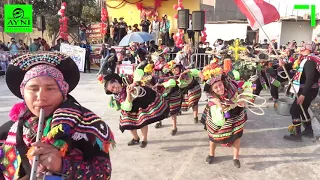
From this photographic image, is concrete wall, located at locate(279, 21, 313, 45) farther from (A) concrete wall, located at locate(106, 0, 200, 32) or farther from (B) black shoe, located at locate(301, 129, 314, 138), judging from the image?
(B) black shoe, located at locate(301, 129, 314, 138)

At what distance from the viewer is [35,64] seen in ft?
5.17

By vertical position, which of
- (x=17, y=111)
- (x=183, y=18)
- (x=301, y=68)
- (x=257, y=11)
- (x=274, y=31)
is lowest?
(x=17, y=111)

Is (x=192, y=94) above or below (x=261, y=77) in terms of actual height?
below

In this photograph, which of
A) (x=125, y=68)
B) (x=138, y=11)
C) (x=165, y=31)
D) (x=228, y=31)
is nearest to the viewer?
(x=125, y=68)

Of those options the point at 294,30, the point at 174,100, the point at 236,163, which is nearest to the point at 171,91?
the point at 174,100

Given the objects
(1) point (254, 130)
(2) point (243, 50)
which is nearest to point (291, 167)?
(1) point (254, 130)

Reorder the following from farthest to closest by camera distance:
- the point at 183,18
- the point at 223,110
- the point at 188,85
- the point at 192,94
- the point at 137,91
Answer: the point at 183,18, the point at 192,94, the point at 188,85, the point at 137,91, the point at 223,110

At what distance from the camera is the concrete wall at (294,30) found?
2756cm

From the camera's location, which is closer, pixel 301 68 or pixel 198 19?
pixel 301 68

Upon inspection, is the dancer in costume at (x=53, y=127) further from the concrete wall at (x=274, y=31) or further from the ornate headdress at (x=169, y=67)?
the concrete wall at (x=274, y=31)

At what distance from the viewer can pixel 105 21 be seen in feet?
64.2

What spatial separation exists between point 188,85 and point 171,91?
48cm

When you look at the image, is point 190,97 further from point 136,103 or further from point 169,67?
point 136,103

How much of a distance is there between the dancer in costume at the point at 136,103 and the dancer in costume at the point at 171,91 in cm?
64
